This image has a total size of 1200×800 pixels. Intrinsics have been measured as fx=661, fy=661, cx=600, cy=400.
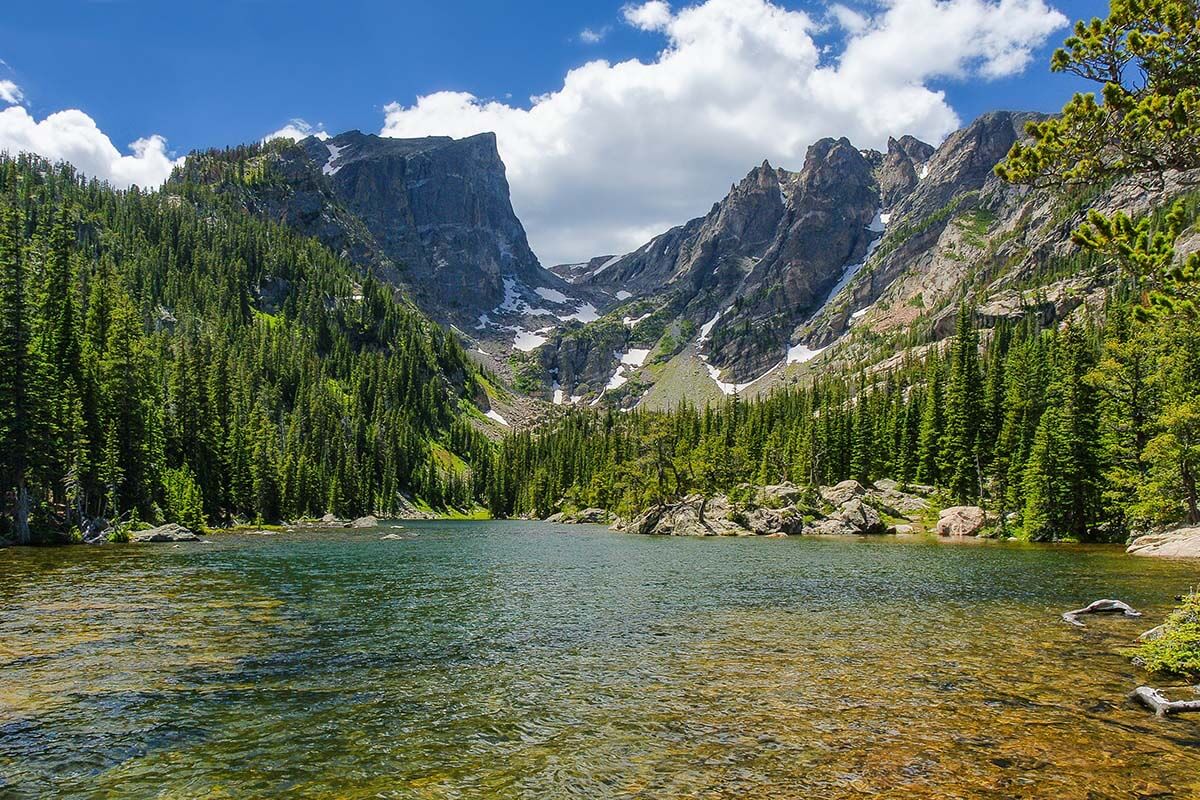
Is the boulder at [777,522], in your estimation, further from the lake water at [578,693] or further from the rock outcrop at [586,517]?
the lake water at [578,693]

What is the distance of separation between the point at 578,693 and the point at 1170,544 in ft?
161

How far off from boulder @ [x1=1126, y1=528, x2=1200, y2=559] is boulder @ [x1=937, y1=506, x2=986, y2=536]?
71.2 ft

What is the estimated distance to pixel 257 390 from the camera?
150625mm

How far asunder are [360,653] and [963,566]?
37.0 meters

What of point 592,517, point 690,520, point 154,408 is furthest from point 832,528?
point 154,408

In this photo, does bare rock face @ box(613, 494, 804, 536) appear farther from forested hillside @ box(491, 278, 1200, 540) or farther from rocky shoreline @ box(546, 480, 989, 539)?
forested hillside @ box(491, 278, 1200, 540)

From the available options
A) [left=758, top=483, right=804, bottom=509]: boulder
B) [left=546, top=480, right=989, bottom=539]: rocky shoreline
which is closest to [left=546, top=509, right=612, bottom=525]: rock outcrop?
[left=546, top=480, right=989, bottom=539]: rocky shoreline

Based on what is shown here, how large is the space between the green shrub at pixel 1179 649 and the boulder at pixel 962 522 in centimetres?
6043

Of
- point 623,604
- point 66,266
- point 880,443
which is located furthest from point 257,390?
point 623,604

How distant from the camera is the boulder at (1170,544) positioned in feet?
141

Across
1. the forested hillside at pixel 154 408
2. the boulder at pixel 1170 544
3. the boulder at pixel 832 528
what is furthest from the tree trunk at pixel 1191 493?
the forested hillside at pixel 154 408

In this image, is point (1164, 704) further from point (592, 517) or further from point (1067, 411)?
point (592, 517)

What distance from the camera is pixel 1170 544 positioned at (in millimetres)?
45031

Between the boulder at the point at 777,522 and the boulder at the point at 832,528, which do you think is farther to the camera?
the boulder at the point at 777,522
